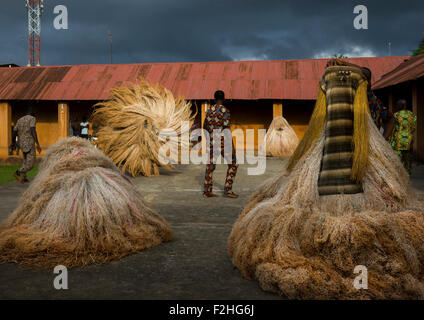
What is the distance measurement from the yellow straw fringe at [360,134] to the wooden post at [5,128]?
707 inches

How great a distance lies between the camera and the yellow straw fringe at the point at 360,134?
10.0 ft

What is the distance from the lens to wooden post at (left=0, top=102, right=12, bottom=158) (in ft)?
59.1

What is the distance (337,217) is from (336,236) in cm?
21

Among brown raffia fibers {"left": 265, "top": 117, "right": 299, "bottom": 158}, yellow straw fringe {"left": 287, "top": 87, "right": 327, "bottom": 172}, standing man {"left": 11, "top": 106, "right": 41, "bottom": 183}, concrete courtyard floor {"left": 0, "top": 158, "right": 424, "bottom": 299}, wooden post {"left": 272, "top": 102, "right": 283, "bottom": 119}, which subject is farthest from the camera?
wooden post {"left": 272, "top": 102, "right": 283, "bottom": 119}

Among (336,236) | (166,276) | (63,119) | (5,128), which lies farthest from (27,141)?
(5,128)

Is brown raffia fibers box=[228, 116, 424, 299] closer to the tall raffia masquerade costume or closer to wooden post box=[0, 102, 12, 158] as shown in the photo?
the tall raffia masquerade costume

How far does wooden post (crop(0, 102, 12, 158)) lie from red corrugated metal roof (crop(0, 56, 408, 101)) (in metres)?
0.64

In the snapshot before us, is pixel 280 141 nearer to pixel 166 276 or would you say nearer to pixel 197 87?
pixel 197 87

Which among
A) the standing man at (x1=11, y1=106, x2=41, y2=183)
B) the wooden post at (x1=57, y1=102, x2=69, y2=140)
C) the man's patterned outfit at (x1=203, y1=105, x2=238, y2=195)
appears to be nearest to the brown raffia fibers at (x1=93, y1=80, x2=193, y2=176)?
the standing man at (x1=11, y1=106, x2=41, y2=183)

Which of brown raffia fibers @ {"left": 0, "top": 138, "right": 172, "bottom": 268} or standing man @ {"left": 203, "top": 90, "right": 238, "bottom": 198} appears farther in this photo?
standing man @ {"left": 203, "top": 90, "right": 238, "bottom": 198}

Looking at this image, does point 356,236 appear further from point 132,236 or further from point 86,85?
point 86,85

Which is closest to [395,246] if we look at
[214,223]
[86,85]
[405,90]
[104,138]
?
[214,223]

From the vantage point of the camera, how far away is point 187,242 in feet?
13.1

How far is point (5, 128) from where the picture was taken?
1825cm
